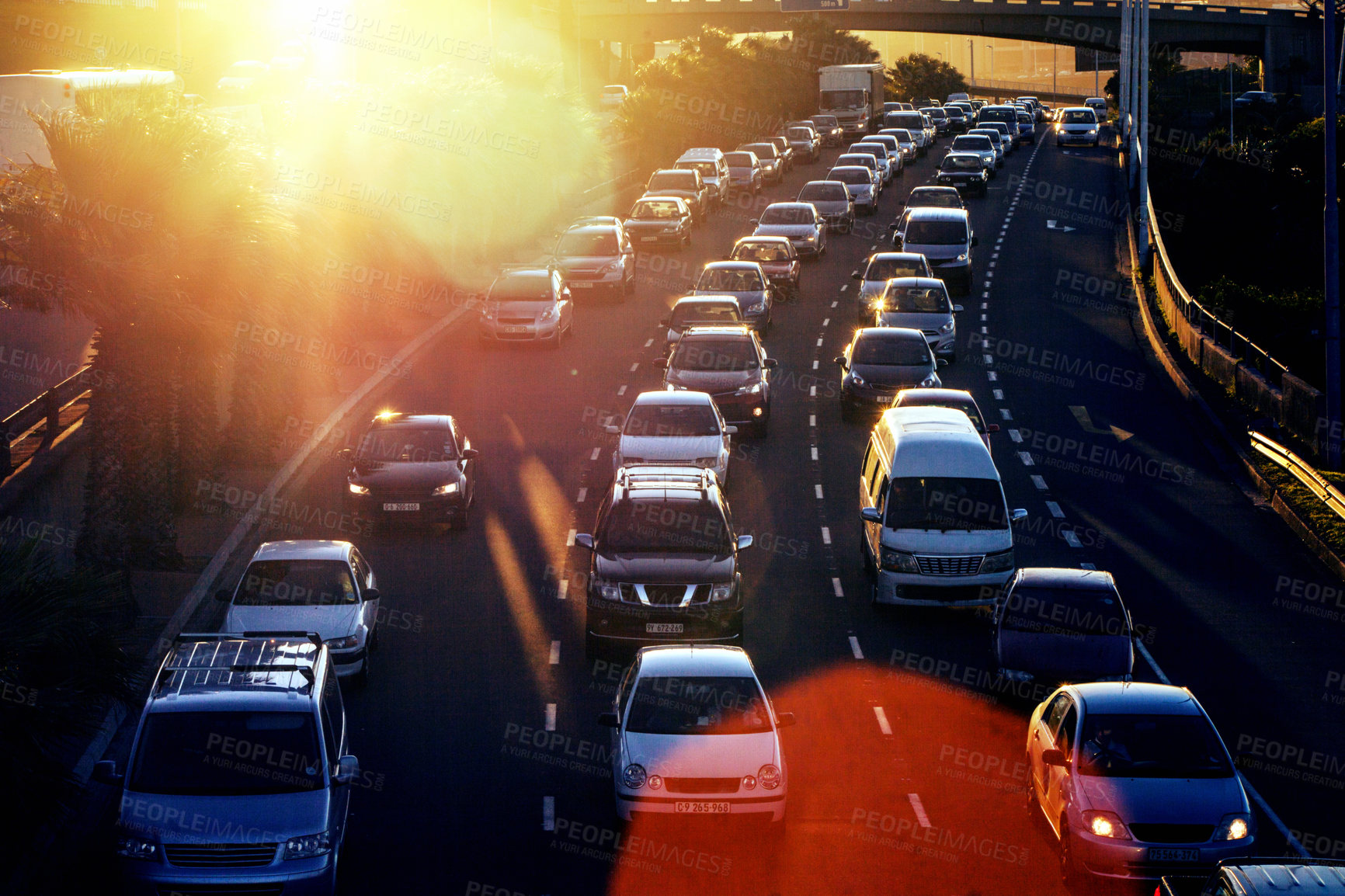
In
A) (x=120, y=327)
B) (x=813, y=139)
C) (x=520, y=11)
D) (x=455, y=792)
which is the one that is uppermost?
(x=520, y=11)

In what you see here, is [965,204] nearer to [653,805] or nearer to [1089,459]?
[1089,459]

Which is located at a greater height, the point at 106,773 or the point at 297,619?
the point at 106,773

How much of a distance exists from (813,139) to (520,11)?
31.2 m

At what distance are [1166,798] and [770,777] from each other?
323 centimetres

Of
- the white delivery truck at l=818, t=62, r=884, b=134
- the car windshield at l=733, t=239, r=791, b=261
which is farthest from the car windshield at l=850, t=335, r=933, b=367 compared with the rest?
the white delivery truck at l=818, t=62, r=884, b=134

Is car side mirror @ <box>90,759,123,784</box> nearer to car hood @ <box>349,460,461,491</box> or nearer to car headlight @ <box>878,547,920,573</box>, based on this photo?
car headlight @ <box>878,547,920,573</box>

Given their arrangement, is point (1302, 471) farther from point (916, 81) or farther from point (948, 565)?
point (916, 81)

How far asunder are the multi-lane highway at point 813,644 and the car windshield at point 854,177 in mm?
20236

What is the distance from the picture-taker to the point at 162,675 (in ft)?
40.2

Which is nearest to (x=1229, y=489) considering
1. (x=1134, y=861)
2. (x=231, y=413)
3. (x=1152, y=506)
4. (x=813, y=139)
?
(x=1152, y=506)

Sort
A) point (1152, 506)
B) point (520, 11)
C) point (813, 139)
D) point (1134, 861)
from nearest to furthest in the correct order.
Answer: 1. point (1134, 861)
2. point (1152, 506)
3. point (813, 139)
4. point (520, 11)

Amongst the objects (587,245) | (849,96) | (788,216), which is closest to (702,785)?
(587,245)

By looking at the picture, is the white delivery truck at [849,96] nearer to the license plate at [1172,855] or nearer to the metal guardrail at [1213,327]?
the metal guardrail at [1213,327]

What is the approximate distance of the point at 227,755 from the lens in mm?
11664
